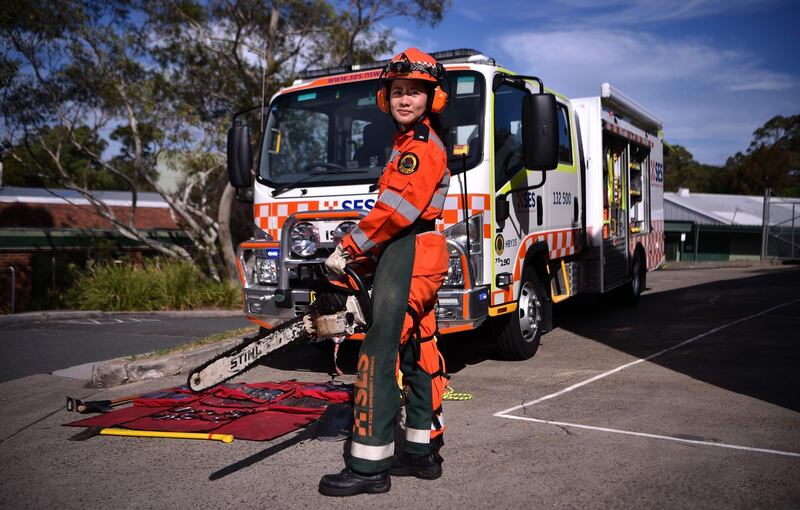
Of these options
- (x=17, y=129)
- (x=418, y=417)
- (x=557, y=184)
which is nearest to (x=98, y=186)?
(x=17, y=129)

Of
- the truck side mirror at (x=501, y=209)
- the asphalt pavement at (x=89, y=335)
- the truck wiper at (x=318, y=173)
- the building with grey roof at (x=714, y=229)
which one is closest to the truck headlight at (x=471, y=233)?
the truck side mirror at (x=501, y=209)

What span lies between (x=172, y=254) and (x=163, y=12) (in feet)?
19.0

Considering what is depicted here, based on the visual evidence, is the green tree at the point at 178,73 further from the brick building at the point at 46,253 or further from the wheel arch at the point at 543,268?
the wheel arch at the point at 543,268

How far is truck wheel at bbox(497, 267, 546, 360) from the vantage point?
7191mm

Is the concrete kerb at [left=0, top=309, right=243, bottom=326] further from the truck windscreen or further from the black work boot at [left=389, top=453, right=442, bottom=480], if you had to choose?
the black work boot at [left=389, top=453, right=442, bottom=480]

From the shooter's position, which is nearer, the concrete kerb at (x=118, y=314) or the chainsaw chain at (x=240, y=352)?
the chainsaw chain at (x=240, y=352)

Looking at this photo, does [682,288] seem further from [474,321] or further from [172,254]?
[172,254]

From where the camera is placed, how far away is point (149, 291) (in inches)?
576

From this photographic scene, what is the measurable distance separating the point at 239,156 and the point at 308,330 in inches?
145

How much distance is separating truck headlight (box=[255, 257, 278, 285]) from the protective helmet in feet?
10.1

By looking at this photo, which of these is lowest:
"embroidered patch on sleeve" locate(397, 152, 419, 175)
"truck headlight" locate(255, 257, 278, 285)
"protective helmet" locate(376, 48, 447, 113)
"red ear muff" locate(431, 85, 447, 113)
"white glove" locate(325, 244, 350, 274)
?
"truck headlight" locate(255, 257, 278, 285)

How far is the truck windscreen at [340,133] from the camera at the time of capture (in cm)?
649

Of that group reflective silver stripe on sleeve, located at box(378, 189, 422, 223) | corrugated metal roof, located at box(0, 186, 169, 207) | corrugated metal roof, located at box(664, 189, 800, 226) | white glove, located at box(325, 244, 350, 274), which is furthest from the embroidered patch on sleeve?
corrugated metal roof, located at box(664, 189, 800, 226)

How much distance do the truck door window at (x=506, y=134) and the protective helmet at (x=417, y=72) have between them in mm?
2419
